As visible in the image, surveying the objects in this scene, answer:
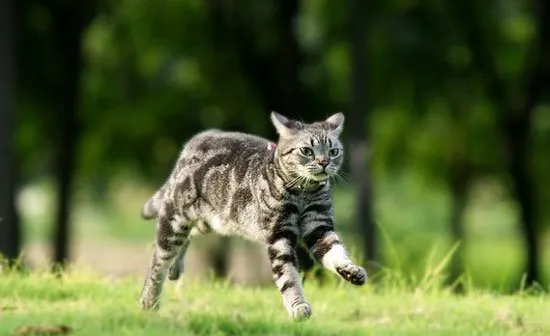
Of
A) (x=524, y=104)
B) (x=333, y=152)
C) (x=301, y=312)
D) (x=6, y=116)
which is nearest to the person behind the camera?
(x=301, y=312)

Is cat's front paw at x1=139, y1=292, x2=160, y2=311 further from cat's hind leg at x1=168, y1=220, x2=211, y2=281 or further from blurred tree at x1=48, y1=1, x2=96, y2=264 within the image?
blurred tree at x1=48, y1=1, x2=96, y2=264

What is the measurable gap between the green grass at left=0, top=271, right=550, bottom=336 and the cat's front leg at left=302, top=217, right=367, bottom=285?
1.36ft

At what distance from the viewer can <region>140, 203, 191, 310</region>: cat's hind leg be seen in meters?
9.73

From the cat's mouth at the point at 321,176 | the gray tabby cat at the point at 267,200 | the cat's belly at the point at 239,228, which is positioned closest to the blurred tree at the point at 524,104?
the gray tabby cat at the point at 267,200

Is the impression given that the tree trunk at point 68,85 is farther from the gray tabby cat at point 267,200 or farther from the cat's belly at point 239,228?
the cat's belly at point 239,228

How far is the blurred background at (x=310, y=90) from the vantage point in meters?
22.5

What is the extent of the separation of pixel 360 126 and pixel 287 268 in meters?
11.3

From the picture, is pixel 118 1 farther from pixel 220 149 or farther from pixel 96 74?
pixel 220 149

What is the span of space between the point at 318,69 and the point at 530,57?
4455mm

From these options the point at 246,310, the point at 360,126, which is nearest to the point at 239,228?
the point at 246,310

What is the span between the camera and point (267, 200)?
9.05 metres

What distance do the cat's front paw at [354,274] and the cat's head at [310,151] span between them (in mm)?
720

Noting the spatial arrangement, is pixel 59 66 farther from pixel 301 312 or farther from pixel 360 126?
pixel 301 312

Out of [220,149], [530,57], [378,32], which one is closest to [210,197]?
[220,149]
